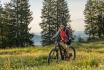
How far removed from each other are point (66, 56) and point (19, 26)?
63761 millimetres

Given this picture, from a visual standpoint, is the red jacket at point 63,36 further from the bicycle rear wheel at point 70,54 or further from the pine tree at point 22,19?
the pine tree at point 22,19

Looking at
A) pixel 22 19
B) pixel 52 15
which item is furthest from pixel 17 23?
pixel 52 15

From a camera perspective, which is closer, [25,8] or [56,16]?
[25,8]

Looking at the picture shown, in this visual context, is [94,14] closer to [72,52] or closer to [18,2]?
[18,2]

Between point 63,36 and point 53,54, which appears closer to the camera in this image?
point 53,54

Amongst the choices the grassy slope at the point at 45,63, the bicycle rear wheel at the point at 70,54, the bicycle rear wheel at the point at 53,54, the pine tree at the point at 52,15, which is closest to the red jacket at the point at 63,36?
the bicycle rear wheel at the point at 70,54

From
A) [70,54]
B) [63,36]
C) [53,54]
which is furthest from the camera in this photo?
[70,54]

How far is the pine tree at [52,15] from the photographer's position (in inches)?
3583

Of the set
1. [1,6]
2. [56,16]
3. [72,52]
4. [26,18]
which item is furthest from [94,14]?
[72,52]

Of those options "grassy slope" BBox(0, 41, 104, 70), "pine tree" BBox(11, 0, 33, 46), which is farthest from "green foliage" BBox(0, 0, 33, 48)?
"grassy slope" BBox(0, 41, 104, 70)

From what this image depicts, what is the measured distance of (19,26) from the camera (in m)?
82.9

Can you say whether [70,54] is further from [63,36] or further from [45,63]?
[45,63]

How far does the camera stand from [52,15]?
9225 centimetres

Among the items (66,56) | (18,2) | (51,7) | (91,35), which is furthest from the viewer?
(91,35)
